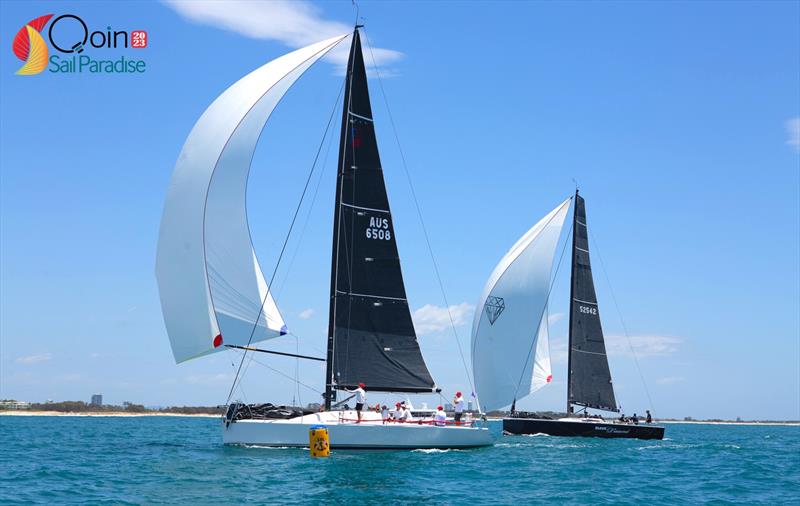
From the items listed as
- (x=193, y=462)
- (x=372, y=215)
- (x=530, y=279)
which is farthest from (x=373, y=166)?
(x=530, y=279)

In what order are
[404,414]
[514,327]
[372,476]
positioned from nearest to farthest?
1. [372,476]
2. [404,414]
3. [514,327]

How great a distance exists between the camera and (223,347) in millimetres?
29203

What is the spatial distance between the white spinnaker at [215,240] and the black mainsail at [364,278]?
306 cm

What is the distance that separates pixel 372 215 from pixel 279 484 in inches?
519

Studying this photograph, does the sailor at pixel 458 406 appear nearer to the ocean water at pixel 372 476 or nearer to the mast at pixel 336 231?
the ocean water at pixel 372 476

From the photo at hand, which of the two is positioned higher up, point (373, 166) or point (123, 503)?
point (373, 166)

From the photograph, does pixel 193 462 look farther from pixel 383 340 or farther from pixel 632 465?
pixel 632 465

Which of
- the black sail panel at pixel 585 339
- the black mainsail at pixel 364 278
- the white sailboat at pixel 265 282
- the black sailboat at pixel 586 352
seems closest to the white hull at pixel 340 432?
the white sailboat at pixel 265 282

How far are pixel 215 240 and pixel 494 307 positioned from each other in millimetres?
20404

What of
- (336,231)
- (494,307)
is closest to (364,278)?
(336,231)

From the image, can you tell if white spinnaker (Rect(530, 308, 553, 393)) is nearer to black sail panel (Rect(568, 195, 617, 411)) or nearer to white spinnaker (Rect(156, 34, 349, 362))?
black sail panel (Rect(568, 195, 617, 411))

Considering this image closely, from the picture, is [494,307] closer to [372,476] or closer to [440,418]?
[440,418]

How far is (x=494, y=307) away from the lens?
4653 centimetres

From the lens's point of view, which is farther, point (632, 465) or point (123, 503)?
point (632, 465)
